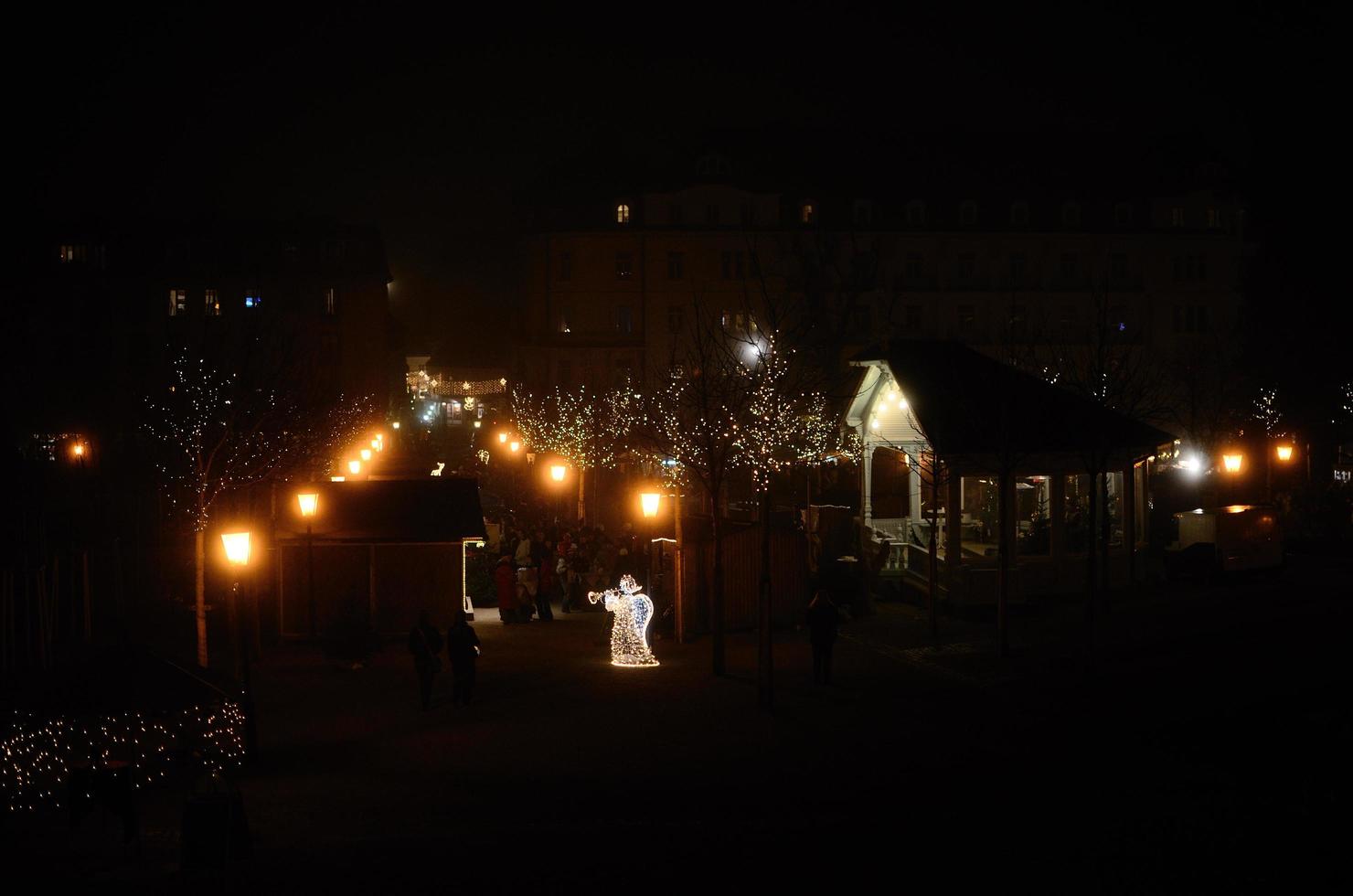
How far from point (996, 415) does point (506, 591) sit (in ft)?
33.4

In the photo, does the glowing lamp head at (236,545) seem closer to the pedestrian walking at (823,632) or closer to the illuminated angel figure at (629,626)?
the illuminated angel figure at (629,626)

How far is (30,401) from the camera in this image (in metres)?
55.8

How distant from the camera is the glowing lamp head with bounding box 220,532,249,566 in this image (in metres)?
18.2

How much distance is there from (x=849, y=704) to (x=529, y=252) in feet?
193

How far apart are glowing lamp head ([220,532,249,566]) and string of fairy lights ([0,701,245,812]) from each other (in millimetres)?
3333

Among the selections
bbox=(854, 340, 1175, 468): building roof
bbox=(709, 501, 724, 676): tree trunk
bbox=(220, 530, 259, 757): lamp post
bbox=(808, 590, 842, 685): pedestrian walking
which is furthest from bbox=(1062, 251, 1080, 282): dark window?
bbox=(220, 530, 259, 757): lamp post

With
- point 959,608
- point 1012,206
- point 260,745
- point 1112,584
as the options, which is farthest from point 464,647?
point 1012,206

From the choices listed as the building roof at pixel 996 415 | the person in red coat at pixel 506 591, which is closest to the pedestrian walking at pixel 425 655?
the person in red coat at pixel 506 591

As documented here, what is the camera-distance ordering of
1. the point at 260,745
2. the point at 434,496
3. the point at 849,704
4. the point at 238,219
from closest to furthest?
the point at 260,745 → the point at 849,704 → the point at 434,496 → the point at 238,219

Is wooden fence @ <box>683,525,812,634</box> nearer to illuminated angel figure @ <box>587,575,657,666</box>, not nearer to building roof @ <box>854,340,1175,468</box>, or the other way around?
illuminated angel figure @ <box>587,575,657,666</box>

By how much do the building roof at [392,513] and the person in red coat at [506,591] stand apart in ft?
3.97

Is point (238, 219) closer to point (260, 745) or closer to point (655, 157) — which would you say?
point (655, 157)

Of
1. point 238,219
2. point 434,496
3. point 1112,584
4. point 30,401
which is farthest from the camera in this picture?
point 238,219

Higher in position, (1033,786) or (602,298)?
(602,298)
